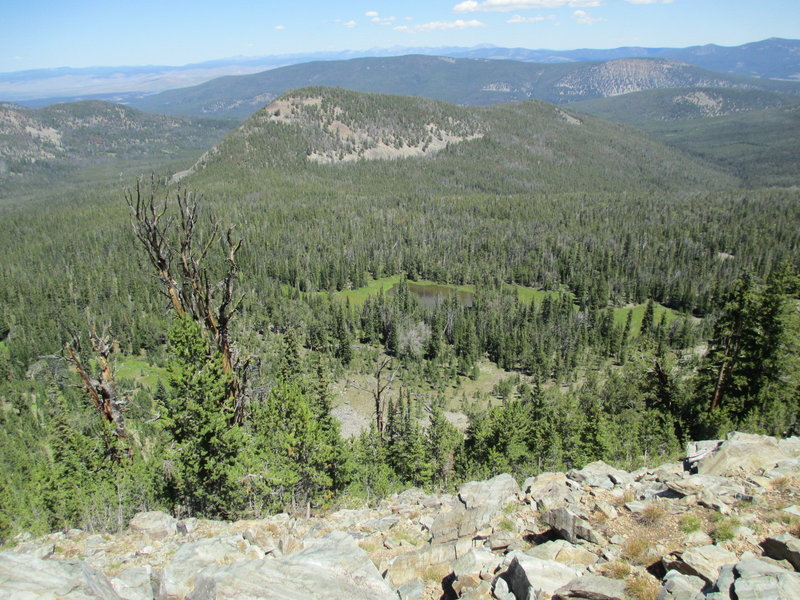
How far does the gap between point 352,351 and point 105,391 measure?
7874 centimetres

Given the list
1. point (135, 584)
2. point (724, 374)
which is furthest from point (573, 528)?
point (724, 374)

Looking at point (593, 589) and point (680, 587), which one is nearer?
point (680, 587)

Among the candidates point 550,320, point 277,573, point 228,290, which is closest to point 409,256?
point 550,320

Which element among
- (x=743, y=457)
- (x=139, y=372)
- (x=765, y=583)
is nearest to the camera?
(x=765, y=583)

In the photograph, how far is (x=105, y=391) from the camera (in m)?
27.8

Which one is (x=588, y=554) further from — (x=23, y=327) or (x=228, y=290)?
(x=23, y=327)

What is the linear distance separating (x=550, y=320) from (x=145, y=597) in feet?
395

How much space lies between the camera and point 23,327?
397ft

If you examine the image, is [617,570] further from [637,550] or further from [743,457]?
[743,457]

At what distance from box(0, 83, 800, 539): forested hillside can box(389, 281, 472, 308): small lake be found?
58.1 inches

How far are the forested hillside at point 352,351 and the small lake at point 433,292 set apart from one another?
4.84 ft

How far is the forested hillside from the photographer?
85.5 ft

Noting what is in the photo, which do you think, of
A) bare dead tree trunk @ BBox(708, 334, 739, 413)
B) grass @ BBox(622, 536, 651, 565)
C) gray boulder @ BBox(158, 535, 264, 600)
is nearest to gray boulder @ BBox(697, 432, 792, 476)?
grass @ BBox(622, 536, 651, 565)

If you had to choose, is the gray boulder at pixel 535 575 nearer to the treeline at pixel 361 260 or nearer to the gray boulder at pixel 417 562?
the gray boulder at pixel 417 562
